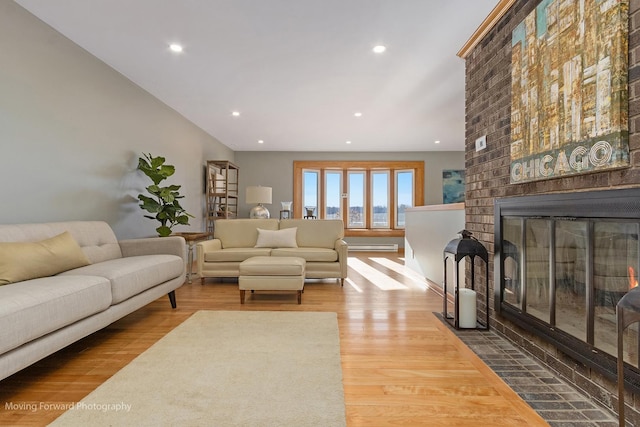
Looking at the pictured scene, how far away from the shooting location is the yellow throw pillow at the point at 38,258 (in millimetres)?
1848

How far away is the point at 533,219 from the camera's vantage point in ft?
6.66

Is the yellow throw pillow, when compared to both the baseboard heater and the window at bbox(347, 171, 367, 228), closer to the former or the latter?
the baseboard heater

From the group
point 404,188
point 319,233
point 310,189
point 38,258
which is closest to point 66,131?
point 38,258

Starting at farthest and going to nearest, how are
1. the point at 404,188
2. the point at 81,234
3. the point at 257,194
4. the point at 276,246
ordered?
the point at 404,188 → the point at 257,194 → the point at 276,246 → the point at 81,234

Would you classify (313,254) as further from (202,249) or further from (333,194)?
(333,194)

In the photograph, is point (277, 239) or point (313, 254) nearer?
point (313, 254)

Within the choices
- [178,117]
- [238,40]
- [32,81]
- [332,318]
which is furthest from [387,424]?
[178,117]

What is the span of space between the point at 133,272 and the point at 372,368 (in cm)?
181

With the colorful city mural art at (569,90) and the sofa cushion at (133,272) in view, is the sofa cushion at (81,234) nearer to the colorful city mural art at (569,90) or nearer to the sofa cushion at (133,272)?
the sofa cushion at (133,272)

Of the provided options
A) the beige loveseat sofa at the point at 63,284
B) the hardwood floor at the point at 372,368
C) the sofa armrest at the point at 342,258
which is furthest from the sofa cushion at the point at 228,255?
the sofa armrest at the point at 342,258

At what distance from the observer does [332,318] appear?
2775 mm

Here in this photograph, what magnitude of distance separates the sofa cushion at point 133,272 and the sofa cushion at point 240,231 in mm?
1576

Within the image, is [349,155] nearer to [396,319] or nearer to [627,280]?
[396,319]

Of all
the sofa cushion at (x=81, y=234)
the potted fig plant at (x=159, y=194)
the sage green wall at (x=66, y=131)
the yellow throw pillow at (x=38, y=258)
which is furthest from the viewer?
the potted fig plant at (x=159, y=194)
